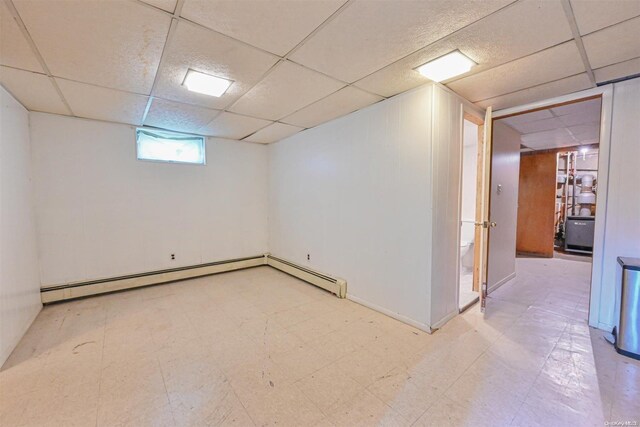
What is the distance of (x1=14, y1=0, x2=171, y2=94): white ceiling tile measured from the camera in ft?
4.84

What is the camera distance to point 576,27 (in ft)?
5.32

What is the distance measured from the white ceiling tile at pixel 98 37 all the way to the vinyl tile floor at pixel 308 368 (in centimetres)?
235

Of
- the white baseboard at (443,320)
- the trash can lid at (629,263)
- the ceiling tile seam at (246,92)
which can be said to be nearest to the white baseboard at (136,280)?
the ceiling tile seam at (246,92)

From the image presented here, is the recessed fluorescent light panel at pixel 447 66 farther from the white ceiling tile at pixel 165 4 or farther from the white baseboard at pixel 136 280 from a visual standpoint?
the white baseboard at pixel 136 280

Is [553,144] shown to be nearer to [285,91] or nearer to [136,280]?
[285,91]

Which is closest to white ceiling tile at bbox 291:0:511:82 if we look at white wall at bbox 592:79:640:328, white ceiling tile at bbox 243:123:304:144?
white ceiling tile at bbox 243:123:304:144

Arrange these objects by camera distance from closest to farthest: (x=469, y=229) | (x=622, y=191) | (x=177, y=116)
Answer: (x=622, y=191)
(x=177, y=116)
(x=469, y=229)

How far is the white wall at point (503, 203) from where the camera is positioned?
12.2ft

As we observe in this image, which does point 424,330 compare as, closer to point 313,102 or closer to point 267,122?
point 313,102

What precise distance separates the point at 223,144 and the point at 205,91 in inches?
85.3

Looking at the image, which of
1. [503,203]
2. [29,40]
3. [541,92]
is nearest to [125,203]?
[29,40]

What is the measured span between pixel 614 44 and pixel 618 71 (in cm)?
66

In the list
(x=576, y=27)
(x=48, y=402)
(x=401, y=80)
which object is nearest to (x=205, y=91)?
(x=401, y=80)

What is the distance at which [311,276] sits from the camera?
157 inches
